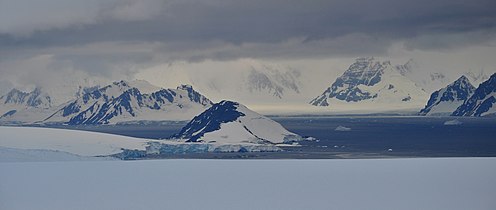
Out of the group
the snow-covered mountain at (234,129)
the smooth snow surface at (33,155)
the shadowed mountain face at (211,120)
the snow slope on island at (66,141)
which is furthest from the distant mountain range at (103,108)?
the smooth snow surface at (33,155)

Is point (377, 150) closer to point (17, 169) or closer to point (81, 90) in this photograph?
point (17, 169)

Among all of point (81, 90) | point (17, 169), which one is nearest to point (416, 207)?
point (17, 169)

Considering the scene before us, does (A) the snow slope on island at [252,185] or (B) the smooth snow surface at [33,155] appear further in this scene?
(B) the smooth snow surface at [33,155]

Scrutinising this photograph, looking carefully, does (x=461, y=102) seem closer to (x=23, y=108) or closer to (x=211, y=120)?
(x=23, y=108)

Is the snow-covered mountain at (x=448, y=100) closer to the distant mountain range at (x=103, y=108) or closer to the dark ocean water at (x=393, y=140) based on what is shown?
the dark ocean water at (x=393, y=140)

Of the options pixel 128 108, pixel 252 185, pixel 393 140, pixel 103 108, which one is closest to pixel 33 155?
pixel 252 185
